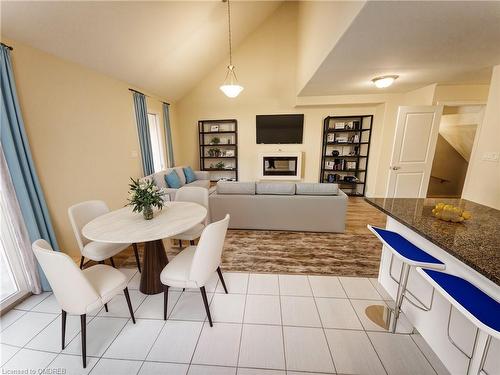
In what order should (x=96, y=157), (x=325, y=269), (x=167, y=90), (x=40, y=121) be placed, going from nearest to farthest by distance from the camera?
(x=40, y=121) → (x=325, y=269) → (x=96, y=157) → (x=167, y=90)

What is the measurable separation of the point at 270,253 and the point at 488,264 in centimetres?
199

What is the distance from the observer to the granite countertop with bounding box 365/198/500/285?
98 centimetres

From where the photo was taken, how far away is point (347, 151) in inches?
217

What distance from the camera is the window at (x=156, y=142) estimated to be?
16.1 ft

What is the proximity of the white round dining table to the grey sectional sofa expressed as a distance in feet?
3.47

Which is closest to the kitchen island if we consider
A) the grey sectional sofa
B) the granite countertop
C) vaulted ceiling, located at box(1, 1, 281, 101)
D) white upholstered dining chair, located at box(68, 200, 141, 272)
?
the granite countertop

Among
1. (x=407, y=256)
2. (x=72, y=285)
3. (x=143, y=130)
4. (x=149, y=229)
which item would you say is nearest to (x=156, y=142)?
(x=143, y=130)

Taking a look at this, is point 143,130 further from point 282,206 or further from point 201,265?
point 201,265

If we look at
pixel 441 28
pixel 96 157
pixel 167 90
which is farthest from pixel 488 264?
pixel 167 90

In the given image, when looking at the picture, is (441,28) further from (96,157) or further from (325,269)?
(96,157)

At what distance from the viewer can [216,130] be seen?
5770mm

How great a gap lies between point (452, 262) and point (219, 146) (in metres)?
5.42

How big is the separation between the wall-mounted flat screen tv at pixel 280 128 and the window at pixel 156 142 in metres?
2.58

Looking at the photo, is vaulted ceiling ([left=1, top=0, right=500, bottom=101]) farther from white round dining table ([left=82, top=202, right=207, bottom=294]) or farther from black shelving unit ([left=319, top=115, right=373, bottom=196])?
white round dining table ([left=82, top=202, right=207, bottom=294])
